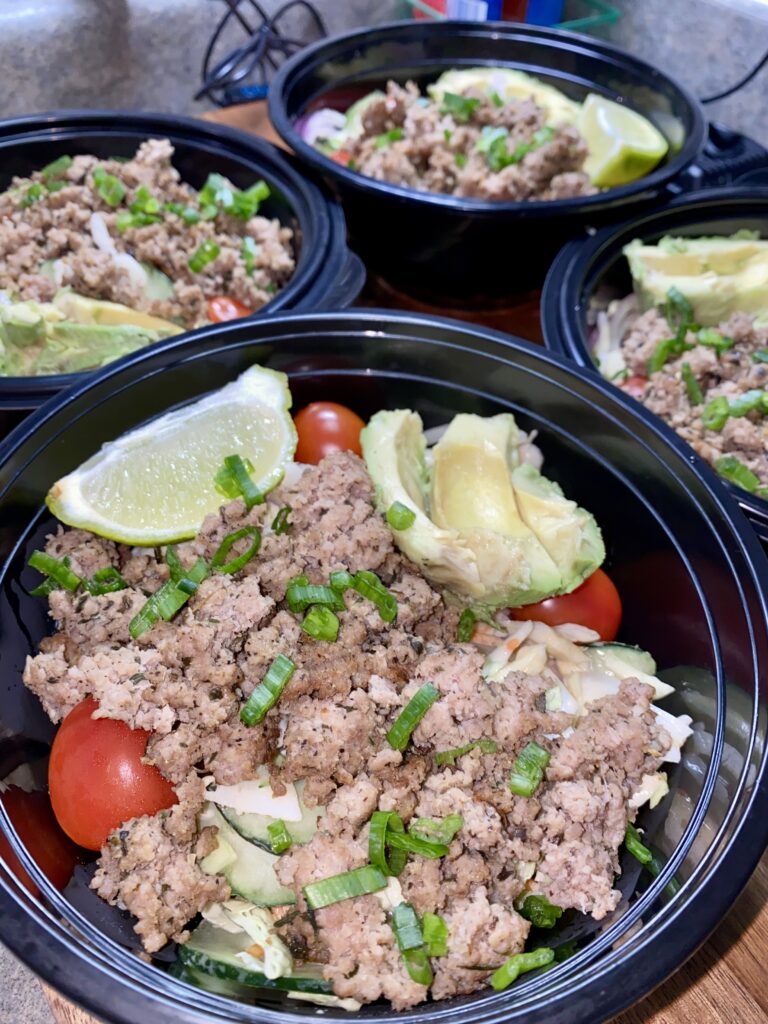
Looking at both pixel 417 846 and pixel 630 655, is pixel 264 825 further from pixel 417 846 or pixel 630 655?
pixel 630 655

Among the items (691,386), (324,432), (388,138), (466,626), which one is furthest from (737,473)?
(388,138)

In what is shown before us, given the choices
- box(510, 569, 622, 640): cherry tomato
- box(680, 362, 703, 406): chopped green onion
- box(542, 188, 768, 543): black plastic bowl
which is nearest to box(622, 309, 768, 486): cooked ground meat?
box(680, 362, 703, 406): chopped green onion

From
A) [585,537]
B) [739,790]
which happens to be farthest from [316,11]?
[739,790]

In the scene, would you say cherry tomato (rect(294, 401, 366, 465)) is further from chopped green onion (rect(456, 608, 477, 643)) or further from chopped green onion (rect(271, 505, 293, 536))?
chopped green onion (rect(456, 608, 477, 643))

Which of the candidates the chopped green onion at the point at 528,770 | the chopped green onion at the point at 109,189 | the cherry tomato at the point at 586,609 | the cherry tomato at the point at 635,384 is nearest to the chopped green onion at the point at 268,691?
the chopped green onion at the point at 528,770

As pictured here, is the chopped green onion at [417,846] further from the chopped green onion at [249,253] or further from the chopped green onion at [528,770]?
the chopped green onion at [249,253]

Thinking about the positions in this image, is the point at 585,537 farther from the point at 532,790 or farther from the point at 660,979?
the point at 660,979

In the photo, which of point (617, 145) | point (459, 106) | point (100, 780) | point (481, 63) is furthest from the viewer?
point (481, 63)

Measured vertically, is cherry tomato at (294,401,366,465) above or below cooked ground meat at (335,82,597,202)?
below
